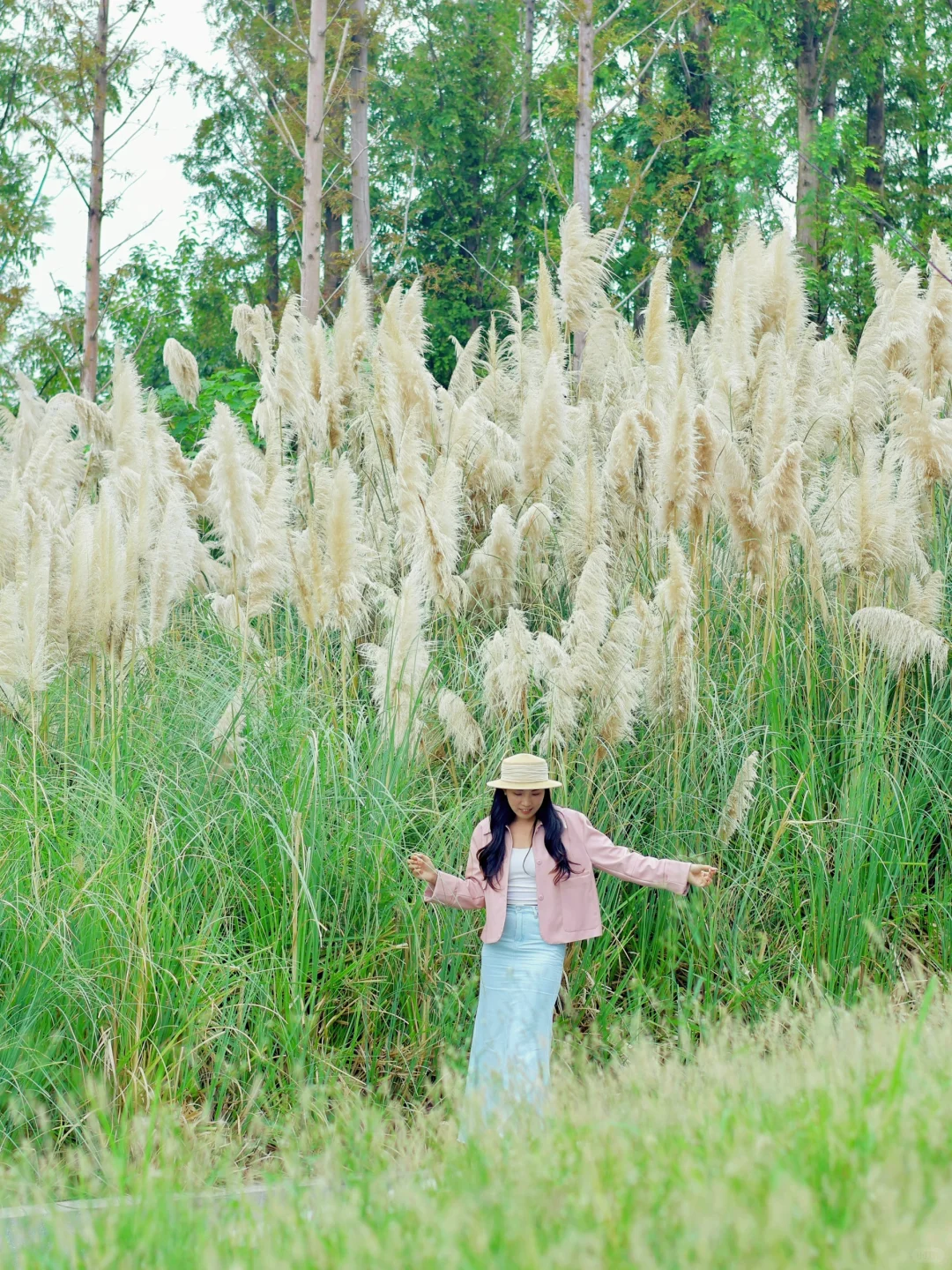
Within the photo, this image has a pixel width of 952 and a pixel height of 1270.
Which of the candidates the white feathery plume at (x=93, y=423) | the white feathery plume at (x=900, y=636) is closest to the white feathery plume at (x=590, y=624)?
the white feathery plume at (x=900, y=636)

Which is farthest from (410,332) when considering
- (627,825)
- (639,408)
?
(627,825)

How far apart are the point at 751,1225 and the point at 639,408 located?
14.3 feet

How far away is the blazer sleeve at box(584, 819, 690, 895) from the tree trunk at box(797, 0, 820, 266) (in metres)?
17.8

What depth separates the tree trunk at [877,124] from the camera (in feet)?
81.2

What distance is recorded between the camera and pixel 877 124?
998 inches

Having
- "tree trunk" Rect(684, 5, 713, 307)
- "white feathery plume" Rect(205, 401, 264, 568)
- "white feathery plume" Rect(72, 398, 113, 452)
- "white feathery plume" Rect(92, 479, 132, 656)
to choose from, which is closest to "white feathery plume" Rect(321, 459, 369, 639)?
"white feathery plume" Rect(205, 401, 264, 568)

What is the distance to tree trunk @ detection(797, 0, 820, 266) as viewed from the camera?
20.9 metres

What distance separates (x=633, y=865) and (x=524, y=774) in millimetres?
475

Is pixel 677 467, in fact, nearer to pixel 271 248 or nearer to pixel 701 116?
pixel 701 116

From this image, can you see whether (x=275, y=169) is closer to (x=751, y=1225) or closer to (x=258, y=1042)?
(x=258, y=1042)

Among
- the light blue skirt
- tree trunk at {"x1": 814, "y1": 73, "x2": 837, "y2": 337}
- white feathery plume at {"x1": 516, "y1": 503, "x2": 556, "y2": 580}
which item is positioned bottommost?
the light blue skirt

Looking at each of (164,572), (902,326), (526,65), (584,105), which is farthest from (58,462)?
(526,65)

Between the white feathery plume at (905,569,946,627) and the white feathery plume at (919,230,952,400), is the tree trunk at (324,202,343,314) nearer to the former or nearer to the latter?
the white feathery plume at (919,230,952,400)

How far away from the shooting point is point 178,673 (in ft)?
18.8
